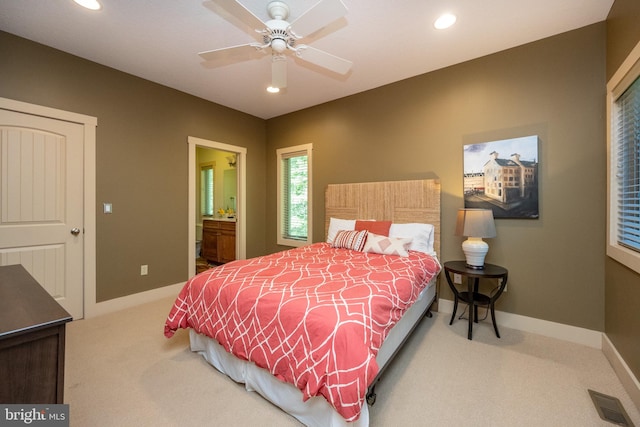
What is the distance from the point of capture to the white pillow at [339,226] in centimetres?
354

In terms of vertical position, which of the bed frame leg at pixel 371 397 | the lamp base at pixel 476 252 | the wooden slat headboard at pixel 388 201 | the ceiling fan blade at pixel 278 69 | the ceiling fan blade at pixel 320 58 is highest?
the ceiling fan blade at pixel 320 58

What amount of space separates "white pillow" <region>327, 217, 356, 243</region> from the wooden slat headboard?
194mm

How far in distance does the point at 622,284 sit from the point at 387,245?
173 centimetres

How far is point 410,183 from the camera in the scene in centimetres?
329

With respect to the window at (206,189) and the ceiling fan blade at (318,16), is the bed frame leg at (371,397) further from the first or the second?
the window at (206,189)

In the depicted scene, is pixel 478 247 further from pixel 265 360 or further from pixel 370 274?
pixel 265 360

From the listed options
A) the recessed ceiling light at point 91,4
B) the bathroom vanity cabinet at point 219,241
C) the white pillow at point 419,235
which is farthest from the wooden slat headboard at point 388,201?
the recessed ceiling light at point 91,4

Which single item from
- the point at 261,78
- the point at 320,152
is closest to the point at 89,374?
the point at 261,78

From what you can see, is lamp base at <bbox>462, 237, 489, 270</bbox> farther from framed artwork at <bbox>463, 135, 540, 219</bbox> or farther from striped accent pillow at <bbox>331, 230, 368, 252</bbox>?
striped accent pillow at <bbox>331, 230, 368, 252</bbox>

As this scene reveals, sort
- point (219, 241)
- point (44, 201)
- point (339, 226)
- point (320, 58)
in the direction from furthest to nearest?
1. point (219, 241)
2. point (339, 226)
3. point (44, 201)
4. point (320, 58)

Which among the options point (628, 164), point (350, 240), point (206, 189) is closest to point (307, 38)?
point (350, 240)

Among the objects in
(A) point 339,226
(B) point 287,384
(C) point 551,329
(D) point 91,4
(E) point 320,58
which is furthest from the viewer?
(A) point 339,226

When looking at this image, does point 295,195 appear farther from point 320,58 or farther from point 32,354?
point 32,354

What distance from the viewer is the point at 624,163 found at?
2033 mm
